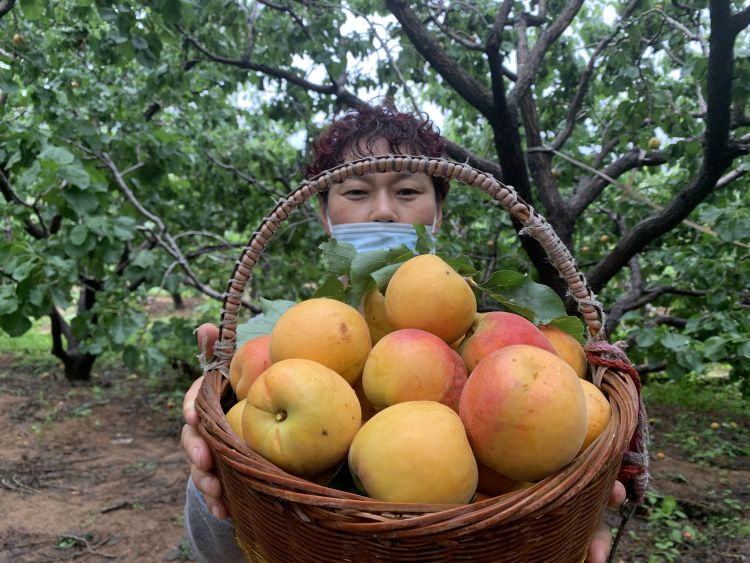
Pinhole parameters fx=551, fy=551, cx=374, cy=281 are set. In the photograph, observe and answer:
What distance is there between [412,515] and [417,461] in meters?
0.08

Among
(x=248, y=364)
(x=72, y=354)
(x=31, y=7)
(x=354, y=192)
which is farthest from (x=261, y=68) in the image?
(x=72, y=354)

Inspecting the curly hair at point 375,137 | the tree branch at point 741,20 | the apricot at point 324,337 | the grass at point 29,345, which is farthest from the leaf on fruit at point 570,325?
the grass at point 29,345

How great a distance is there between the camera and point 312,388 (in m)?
0.88

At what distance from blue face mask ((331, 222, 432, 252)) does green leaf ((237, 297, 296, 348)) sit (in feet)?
1.24

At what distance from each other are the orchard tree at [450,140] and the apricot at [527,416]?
155 cm

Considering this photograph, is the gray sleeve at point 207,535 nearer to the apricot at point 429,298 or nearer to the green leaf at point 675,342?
the apricot at point 429,298

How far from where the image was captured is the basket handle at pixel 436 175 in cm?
115

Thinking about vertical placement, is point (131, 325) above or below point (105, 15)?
below

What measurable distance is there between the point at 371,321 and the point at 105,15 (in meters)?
2.58

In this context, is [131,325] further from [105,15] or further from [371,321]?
[371,321]

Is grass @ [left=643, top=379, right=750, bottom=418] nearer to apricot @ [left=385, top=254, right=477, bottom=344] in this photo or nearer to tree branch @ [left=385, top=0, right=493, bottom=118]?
tree branch @ [left=385, top=0, right=493, bottom=118]

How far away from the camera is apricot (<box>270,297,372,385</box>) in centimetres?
101

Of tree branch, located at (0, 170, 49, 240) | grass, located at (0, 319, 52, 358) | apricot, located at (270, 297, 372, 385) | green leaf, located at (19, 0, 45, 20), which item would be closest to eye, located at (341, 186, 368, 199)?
apricot, located at (270, 297, 372, 385)

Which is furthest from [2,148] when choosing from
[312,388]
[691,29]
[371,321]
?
[691,29]
